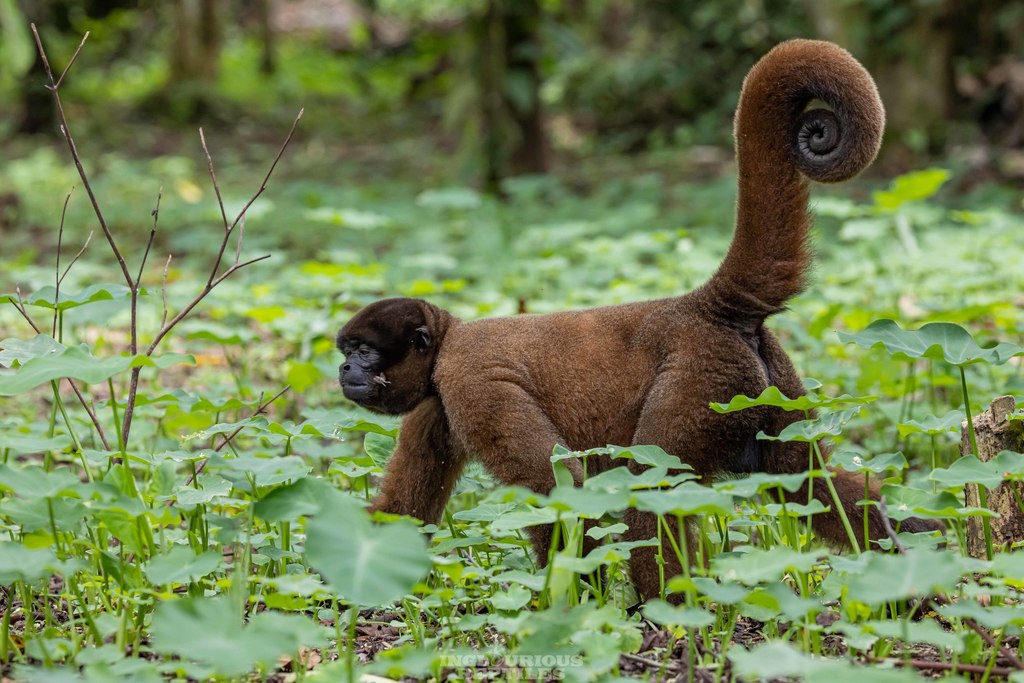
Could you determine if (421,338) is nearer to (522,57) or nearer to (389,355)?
(389,355)

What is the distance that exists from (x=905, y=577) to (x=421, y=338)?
269 cm

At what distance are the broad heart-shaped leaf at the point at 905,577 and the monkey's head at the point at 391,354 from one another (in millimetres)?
2547

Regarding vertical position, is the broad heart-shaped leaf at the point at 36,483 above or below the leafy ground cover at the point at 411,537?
above

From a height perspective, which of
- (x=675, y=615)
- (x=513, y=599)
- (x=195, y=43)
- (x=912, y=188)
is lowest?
(x=513, y=599)

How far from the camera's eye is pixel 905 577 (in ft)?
8.95

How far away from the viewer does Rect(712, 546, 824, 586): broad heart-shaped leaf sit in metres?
2.98

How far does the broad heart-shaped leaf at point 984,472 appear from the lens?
11.9 feet

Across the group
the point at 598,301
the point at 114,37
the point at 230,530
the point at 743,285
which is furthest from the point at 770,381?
the point at 114,37

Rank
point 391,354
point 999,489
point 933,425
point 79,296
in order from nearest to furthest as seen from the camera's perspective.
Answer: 1. point 933,425
2. point 999,489
3. point 79,296
4. point 391,354

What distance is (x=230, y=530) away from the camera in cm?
354

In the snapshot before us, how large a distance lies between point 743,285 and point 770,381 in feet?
1.35

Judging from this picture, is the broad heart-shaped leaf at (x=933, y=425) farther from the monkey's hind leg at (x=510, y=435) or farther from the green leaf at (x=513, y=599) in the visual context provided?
the green leaf at (x=513, y=599)

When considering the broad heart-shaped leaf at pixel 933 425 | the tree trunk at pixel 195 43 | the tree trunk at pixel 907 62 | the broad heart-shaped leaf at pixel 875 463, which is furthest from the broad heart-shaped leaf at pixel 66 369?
the tree trunk at pixel 195 43

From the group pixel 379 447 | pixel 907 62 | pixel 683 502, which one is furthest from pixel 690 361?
pixel 907 62
